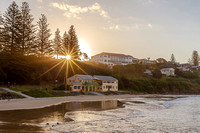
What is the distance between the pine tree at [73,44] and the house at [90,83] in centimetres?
1688

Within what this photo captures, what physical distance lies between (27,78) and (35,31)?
14246 millimetres

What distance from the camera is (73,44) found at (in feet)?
224

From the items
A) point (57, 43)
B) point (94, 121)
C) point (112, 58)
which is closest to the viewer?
point (94, 121)

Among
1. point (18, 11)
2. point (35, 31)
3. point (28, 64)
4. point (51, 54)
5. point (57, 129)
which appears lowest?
point (57, 129)

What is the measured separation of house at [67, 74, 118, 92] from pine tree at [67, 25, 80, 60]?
16883mm

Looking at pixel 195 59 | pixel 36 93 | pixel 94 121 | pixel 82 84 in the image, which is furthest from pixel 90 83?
pixel 195 59

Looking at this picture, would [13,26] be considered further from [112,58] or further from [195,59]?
[195,59]

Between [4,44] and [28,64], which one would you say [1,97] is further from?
[4,44]

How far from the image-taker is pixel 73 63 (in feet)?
218

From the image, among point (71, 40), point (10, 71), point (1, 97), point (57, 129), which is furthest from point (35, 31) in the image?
point (57, 129)

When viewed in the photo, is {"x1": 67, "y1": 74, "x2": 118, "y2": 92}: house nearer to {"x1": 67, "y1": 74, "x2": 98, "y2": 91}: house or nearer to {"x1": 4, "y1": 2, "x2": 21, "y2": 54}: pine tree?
{"x1": 67, "y1": 74, "x2": 98, "y2": 91}: house

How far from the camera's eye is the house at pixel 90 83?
48469 millimetres

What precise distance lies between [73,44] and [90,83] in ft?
78.0

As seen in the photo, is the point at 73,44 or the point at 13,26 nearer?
the point at 13,26
